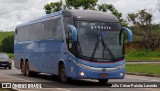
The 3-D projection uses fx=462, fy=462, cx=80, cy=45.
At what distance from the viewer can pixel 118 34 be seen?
2070cm

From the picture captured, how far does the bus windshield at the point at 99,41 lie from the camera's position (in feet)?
66.0

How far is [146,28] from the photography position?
2749 inches

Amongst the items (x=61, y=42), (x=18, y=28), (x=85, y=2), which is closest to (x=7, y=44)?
(x=85, y=2)

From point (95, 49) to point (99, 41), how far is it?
0.42 metres

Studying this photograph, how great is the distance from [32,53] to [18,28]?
506 cm

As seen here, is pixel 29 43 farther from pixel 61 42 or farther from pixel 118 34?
pixel 118 34

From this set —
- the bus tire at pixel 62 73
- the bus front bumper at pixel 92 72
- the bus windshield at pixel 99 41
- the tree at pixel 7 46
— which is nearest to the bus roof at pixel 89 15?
the bus windshield at pixel 99 41

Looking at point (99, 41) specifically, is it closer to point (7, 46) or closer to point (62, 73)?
point (62, 73)

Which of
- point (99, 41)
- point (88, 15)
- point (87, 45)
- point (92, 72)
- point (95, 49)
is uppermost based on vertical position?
point (88, 15)

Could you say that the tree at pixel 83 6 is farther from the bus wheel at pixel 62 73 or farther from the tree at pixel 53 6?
the bus wheel at pixel 62 73

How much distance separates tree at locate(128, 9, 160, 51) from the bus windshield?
48.0 metres

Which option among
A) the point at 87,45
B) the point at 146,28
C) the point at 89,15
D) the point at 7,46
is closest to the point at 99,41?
the point at 87,45

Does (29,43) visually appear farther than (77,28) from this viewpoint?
Yes

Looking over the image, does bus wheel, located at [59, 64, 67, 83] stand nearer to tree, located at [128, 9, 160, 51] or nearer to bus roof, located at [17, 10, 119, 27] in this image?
bus roof, located at [17, 10, 119, 27]
